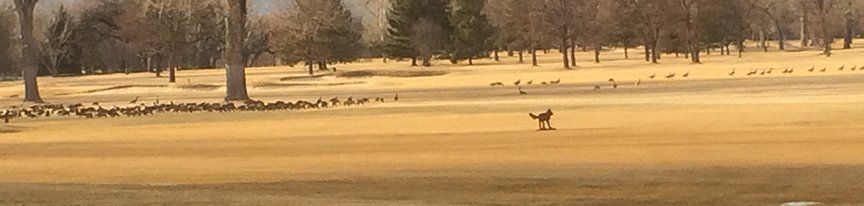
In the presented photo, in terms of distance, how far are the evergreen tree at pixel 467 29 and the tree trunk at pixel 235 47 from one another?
2184 inches

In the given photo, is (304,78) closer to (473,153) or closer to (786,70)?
(786,70)

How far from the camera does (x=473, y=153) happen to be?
23391 mm

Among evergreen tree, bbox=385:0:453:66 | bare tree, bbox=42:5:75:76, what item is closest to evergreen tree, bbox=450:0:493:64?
evergreen tree, bbox=385:0:453:66

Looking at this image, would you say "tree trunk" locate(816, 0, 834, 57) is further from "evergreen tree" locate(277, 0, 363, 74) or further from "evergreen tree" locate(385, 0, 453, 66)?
"evergreen tree" locate(277, 0, 363, 74)

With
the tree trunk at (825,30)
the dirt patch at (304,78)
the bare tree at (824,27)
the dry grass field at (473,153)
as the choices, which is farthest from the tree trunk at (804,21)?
the dry grass field at (473,153)

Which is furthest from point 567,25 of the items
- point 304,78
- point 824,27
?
point 824,27

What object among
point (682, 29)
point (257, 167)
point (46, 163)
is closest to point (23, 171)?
point (46, 163)

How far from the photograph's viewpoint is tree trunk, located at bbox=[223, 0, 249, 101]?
45.3 meters

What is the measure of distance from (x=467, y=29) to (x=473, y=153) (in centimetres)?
7957

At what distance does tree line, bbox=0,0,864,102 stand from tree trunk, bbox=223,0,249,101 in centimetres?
3266

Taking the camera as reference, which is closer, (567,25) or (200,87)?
(200,87)

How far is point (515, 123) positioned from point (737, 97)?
45.7 ft

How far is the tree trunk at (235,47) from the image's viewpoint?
45344 mm

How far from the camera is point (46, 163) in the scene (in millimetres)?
22922
